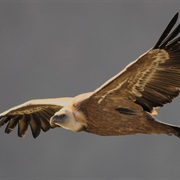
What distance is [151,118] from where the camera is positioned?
15938 mm

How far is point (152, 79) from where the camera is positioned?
15.4m

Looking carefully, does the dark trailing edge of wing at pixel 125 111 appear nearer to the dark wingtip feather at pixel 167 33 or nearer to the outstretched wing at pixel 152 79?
the outstretched wing at pixel 152 79

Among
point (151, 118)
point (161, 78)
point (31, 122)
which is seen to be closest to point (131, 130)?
point (151, 118)

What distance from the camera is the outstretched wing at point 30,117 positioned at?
19.6 metres

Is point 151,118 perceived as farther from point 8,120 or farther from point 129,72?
point 8,120

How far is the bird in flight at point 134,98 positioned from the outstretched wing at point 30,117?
110 inches

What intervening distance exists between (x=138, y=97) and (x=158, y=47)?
1.49 metres

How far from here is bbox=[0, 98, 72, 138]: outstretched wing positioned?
64.2 ft

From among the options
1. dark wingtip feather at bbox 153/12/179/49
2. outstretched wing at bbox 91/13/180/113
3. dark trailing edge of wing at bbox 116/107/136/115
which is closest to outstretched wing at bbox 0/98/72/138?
dark trailing edge of wing at bbox 116/107/136/115

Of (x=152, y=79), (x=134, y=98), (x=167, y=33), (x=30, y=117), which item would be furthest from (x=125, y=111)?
(x=30, y=117)

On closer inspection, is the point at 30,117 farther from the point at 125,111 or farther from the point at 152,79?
the point at 152,79

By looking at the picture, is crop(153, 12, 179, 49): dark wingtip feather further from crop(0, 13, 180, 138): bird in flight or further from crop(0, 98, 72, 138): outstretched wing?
crop(0, 98, 72, 138): outstretched wing

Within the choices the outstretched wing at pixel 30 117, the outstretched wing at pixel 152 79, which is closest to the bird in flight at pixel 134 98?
the outstretched wing at pixel 152 79

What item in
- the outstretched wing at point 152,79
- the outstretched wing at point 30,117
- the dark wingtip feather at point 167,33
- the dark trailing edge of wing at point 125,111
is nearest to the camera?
the dark wingtip feather at point 167,33
